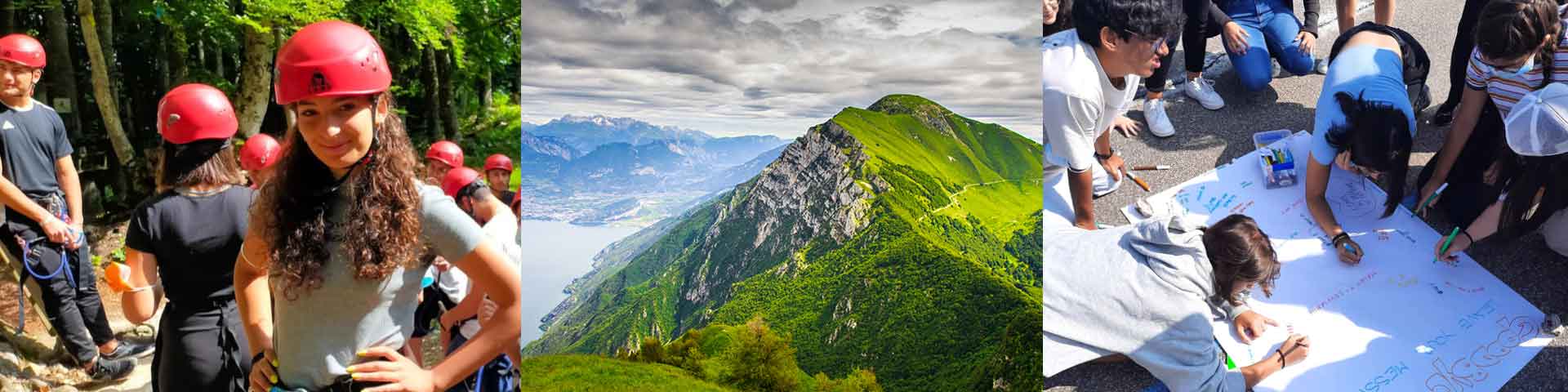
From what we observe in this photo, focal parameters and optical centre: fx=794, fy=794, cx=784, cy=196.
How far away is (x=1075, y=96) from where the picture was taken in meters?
2.44

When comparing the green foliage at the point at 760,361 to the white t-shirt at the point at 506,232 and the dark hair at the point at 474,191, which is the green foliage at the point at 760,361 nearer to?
the white t-shirt at the point at 506,232

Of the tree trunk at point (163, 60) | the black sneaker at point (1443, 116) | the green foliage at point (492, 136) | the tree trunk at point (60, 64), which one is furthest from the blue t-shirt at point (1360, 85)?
the green foliage at point (492, 136)

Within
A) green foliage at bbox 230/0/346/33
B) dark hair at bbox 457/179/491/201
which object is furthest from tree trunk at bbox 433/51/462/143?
dark hair at bbox 457/179/491/201

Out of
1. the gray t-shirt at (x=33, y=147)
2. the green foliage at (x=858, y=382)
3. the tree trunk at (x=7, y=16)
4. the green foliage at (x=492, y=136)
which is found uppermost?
the tree trunk at (x=7, y=16)

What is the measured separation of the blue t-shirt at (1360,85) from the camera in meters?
2.44

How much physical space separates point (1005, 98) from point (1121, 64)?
441 millimetres

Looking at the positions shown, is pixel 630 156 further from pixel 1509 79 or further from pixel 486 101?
pixel 486 101

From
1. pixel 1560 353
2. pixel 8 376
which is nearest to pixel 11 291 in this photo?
pixel 8 376

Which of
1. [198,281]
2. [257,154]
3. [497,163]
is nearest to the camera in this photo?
[198,281]

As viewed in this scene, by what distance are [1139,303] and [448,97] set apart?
7081mm

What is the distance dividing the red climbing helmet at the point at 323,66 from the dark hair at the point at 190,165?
64cm

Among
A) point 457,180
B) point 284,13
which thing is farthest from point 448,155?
point 284,13

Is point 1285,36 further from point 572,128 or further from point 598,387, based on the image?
point 598,387

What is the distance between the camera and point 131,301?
5.75ft
